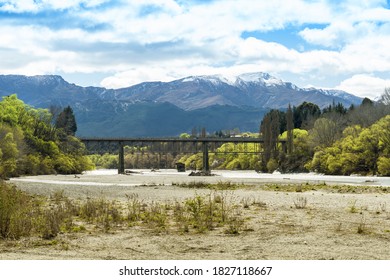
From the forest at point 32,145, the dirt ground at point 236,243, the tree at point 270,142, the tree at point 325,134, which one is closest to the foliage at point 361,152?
the tree at point 325,134

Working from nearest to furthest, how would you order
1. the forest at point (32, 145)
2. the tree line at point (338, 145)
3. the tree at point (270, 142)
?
1. the forest at point (32, 145)
2. the tree line at point (338, 145)
3. the tree at point (270, 142)

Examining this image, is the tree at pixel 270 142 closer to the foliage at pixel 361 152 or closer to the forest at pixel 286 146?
the forest at pixel 286 146

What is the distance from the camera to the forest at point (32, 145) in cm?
9944

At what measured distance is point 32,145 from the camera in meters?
123

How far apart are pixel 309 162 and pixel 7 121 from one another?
73.1m

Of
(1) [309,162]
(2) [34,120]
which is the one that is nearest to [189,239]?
(2) [34,120]

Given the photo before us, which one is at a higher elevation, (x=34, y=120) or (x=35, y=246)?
(x=34, y=120)

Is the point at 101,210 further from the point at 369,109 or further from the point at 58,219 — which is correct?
the point at 369,109

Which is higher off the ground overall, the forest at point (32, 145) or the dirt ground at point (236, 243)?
the forest at point (32, 145)

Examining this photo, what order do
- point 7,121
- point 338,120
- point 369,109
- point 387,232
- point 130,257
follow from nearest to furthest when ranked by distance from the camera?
point 130,257 < point 387,232 < point 7,121 < point 369,109 < point 338,120

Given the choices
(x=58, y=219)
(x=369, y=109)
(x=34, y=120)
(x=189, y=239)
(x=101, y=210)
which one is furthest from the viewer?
(x=369, y=109)

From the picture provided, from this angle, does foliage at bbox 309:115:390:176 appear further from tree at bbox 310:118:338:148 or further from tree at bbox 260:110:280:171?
tree at bbox 260:110:280:171

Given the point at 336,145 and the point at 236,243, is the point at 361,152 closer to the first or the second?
the point at 336,145

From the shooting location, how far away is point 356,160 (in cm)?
11706
